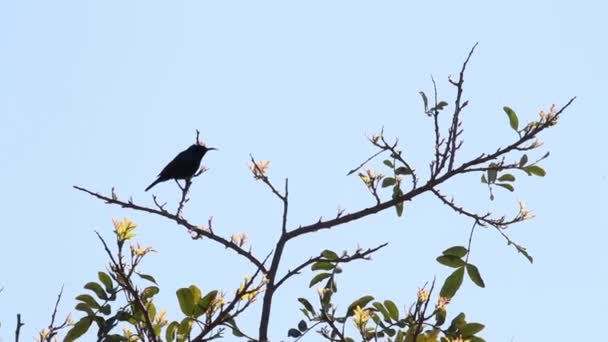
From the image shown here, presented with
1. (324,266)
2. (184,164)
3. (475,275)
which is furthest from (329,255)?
(184,164)

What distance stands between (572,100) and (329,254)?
3.64 feet

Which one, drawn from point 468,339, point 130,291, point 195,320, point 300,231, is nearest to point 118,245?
point 130,291

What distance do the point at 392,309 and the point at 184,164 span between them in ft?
21.3

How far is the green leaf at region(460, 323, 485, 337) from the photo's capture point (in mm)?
3590

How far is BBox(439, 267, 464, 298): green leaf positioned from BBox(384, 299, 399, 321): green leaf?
0.63 feet

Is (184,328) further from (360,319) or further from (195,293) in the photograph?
(360,319)

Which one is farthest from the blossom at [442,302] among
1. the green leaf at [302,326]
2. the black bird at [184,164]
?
the black bird at [184,164]

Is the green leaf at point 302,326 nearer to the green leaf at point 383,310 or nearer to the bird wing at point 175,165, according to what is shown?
the green leaf at point 383,310

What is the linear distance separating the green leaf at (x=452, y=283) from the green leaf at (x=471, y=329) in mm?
145

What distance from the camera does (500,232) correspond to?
157 inches

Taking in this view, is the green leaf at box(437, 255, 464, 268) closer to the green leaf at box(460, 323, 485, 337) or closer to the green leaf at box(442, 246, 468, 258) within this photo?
the green leaf at box(442, 246, 468, 258)

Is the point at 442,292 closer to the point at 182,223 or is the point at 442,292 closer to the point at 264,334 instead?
the point at 264,334

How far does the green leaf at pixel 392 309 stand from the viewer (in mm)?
3733

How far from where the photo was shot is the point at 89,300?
3.68 meters
